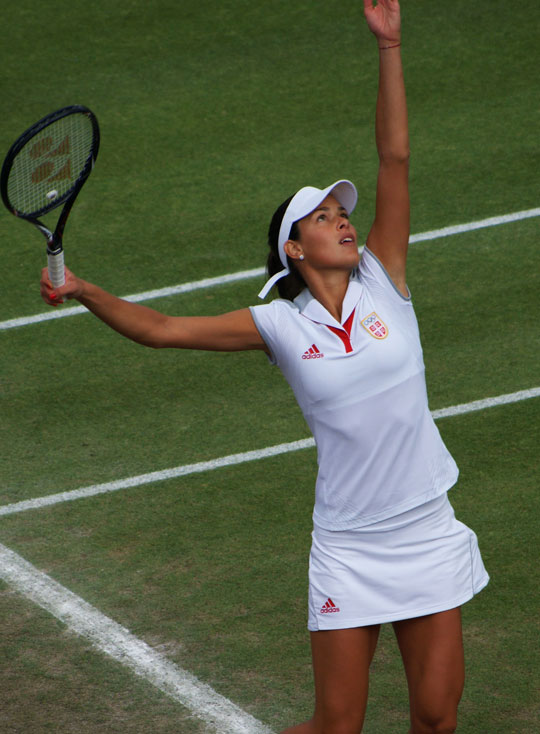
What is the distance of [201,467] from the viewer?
311 inches

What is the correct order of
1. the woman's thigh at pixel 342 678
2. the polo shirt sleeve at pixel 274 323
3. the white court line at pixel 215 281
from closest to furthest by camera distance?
the woman's thigh at pixel 342 678 → the polo shirt sleeve at pixel 274 323 → the white court line at pixel 215 281

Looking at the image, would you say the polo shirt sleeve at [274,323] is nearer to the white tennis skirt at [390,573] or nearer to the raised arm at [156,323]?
the raised arm at [156,323]

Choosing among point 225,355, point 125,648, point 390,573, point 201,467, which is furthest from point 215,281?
point 390,573

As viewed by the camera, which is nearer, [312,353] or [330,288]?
[312,353]

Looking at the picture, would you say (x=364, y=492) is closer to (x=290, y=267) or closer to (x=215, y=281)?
(x=290, y=267)

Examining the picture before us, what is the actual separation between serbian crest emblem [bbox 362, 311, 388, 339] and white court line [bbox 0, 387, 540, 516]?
3.30 metres

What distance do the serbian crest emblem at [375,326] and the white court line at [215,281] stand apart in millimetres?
5114

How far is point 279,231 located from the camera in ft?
16.5

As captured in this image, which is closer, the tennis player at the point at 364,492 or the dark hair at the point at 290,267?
the tennis player at the point at 364,492

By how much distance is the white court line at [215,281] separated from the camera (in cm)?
1000

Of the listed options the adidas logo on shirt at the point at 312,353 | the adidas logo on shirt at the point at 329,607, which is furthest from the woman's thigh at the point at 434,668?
the adidas logo on shirt at the point at 312,353

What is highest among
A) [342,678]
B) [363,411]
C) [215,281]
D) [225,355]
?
[363,411]

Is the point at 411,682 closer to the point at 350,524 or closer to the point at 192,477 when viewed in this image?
the point at 350,524

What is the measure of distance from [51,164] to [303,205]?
1.15 meters
